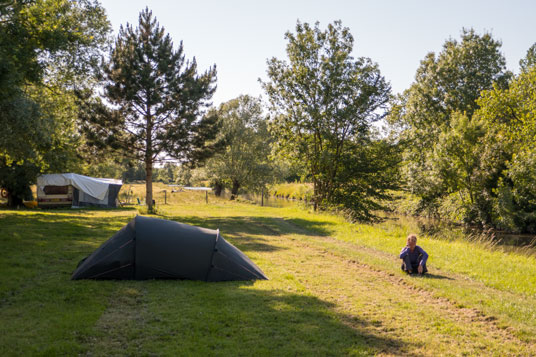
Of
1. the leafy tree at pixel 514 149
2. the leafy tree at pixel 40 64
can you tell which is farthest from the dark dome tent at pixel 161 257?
the leafy tree at pixel 514 149

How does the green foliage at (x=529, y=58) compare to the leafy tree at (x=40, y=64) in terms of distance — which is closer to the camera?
the leafy tree at (x=40, y=64)

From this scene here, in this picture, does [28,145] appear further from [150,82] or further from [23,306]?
[23,306]

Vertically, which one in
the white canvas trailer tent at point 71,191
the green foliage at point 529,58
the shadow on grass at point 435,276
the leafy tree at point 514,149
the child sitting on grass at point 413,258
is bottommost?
the shadow on grass at point 435,276

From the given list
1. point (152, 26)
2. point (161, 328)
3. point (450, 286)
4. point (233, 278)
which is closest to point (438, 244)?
point (450, 286)

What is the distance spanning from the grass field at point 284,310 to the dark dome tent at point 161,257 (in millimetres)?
333

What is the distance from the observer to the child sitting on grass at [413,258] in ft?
32.8

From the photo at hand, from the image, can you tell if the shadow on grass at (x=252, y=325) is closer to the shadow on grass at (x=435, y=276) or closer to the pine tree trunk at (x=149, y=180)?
the shadow on grass at (x=435, y=276)

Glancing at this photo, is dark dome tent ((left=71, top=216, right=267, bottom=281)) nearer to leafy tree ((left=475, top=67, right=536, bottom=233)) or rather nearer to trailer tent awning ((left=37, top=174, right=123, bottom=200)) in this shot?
leafy tree ((left=475, top=67, right=536, bottom=233))

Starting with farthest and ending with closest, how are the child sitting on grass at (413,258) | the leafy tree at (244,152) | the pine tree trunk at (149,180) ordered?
the leafy tree at (244,152)
the pine tree trunk at (149,180)
the child sitting on grass at (413,258)

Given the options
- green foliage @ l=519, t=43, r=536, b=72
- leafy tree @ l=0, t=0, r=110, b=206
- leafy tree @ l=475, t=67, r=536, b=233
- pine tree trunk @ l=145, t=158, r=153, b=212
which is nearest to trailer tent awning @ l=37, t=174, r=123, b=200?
leafy tree @ l=0, t=0, r=110, b=206

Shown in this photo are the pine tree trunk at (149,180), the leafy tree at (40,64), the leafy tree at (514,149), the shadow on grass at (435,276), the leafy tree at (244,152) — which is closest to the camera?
the shadow on grass at (435,276)

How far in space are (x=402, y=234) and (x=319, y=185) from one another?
532 inches

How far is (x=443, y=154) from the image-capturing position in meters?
28.7

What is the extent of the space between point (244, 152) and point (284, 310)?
4185 centimetres
